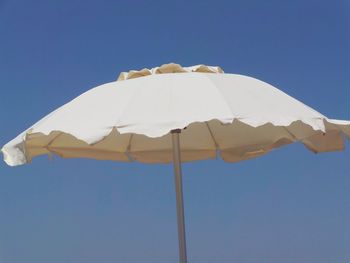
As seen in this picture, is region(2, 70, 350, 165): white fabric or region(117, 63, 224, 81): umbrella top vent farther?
region(117, 63, 224, 81): umbrella top vent

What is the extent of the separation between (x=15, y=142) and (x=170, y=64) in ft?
4.65

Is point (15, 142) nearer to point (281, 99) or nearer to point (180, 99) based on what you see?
point (180, 99)

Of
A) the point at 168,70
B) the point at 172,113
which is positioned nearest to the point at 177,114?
the point at 172,113

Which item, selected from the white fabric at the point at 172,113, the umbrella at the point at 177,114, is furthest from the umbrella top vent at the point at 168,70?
the white fabric at the point at 172,113

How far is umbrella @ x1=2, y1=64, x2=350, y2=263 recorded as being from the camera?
13.2 ft

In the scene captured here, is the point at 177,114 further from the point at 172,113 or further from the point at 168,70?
the point at 168,70

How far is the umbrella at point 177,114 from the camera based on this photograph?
13.2 feet

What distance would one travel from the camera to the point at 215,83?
448 cm

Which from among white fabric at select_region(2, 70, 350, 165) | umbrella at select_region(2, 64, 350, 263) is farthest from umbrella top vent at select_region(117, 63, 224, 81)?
white fabric at select_region(2, 70, 350, 165)

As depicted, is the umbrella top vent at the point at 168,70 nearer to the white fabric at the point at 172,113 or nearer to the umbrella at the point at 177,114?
the umbrella at the point at 177,114

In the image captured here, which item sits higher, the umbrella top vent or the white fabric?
the umbrella top vent

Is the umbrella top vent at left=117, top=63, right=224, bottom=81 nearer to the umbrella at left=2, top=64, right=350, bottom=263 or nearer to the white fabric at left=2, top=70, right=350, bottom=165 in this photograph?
the umbrella at left=2, top=64, right=350, bottom=263

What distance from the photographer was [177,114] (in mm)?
4066

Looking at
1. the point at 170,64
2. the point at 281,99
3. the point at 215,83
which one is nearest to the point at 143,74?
the point at 170,64
